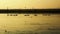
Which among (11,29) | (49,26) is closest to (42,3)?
(49,26)

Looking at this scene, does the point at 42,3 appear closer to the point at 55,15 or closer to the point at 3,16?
the point at 55,15

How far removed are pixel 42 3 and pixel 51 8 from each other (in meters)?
0.09

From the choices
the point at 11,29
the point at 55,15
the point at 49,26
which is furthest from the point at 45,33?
the point at 11,29

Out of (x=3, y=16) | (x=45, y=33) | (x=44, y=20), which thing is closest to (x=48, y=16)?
(x=44, y=20)

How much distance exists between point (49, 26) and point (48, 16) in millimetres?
88

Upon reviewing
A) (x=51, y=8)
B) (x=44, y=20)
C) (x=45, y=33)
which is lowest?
(x=45, y=33)

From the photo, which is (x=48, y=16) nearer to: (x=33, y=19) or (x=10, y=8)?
(x=33, y=19)

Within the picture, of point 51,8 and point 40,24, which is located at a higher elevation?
point 51,8

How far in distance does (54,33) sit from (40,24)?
0.47 feet

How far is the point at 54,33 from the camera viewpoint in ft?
4.41

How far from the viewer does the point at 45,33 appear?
1.35 m

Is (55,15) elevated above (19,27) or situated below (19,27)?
above

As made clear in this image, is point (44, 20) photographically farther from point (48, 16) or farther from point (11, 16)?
point (11, 16)

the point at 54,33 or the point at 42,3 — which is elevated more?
the point at 42,3
